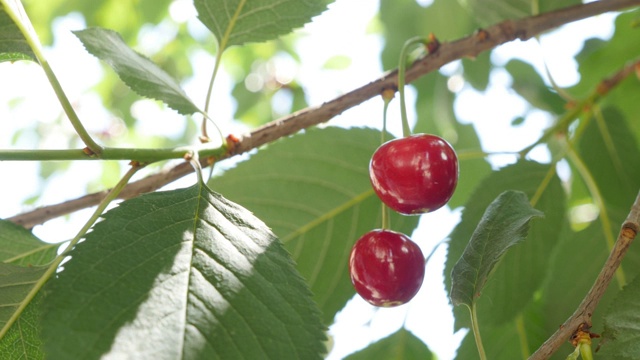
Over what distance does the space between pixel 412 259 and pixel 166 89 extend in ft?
2.07

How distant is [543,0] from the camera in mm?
1933

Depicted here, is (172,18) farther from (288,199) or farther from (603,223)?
(603,223)

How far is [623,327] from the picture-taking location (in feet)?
3.43

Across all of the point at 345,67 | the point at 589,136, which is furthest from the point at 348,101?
the point at 345,67

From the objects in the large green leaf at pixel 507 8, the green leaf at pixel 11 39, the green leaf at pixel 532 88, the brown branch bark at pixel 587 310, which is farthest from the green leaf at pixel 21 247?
the green leaf at pixel 532 88

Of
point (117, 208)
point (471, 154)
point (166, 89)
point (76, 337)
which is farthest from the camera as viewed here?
point (471, 154)

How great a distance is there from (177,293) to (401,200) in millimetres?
442

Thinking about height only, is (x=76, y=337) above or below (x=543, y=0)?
below

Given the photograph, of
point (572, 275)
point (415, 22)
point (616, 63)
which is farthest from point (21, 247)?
point (616, 63)

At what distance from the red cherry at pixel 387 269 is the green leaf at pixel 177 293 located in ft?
0.85

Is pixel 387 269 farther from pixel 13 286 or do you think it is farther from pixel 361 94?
pixel 13 286

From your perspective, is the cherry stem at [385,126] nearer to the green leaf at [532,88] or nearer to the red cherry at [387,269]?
the red cherry at [387,269]

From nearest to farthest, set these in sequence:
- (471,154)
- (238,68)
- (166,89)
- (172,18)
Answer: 1. (166,89)
2. (471,154)
3. (172,18)
4. (238,68)

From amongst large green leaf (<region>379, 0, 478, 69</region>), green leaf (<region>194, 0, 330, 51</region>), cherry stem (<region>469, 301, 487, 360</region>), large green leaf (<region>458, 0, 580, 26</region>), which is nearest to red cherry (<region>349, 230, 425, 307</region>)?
cherry stem (<region>469, 301, 487, 360</region>)
